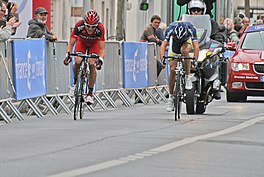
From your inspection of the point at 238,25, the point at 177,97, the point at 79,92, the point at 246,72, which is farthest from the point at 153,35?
the point at 238,25

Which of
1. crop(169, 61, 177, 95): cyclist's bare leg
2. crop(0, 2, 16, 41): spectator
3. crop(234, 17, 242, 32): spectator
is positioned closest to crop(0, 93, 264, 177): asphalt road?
crop(169, 61, 177, 95): cyclist's bare leg

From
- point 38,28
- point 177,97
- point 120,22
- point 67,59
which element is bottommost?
point 177,97

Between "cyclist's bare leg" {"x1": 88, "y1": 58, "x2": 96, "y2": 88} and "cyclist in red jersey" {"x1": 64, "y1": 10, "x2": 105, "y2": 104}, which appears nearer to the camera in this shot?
"cyclist in red jersey" {"x1": 64, "y1": 10, "x2": 105, "y2": 104}

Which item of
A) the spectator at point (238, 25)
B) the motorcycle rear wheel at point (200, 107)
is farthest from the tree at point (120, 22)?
the motorcycle rear wheel at point (200, 107)

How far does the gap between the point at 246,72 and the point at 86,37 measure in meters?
7.01

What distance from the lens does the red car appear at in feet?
80.9

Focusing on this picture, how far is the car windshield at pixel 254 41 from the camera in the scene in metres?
25.6

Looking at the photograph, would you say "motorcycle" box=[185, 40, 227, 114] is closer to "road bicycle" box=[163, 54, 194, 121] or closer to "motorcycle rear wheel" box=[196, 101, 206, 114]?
"motorcycle rear wheel" box=[196, 101, 206, 114]

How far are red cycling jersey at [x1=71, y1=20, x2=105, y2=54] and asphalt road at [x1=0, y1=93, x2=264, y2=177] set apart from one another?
1.17 metres

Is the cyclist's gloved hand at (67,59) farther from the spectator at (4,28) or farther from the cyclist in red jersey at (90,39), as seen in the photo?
the spectator at (4,28)

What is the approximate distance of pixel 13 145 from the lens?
43.6ft

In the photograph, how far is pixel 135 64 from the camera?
25031 mm

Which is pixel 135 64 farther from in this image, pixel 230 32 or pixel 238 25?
pixel 238 25

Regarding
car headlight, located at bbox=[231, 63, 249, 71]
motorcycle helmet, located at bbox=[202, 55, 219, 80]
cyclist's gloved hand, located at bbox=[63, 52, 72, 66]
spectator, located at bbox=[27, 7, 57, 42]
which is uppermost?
spectator, located at bbox=[27, 7, 57, 42]
